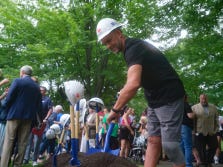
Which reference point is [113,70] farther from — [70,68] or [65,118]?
[65,118]

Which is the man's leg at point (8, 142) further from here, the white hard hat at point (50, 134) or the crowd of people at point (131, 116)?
the white hard hat at point (50, 134)

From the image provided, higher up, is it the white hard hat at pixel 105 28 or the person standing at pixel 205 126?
the white hard hat at pixel 105 28

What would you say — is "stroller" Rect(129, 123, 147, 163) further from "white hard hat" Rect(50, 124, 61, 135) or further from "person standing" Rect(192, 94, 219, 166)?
"white hard hat" Rect(50, 124, 61, 135)

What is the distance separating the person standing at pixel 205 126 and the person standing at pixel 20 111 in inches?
158

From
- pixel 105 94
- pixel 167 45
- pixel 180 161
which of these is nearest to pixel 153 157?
pixel 180 161

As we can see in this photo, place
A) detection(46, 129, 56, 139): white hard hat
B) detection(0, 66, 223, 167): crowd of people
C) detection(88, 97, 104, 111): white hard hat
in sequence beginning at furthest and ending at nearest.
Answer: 1. detection(46, 129, 56, 139): white hard hat
2. detection(88, 97, 104, 111): white hard hat
3. detection(0, 66, 223, 167): crowd of people

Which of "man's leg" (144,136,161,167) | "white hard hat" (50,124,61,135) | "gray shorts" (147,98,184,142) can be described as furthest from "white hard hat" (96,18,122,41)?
"white hard hat" (50,124,61,135)

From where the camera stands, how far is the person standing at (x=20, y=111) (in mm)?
5875

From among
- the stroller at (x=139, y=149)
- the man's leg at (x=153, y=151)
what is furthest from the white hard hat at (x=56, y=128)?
the man's leg at (x=153, y=151)

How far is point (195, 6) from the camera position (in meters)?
9.71

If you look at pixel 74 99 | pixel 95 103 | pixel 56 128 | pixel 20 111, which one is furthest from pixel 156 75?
pixel 56 128

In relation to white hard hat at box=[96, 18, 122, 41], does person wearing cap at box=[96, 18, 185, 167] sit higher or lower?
lower

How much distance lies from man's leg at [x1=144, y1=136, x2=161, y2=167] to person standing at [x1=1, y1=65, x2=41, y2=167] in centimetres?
290

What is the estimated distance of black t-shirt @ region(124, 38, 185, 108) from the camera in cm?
334
